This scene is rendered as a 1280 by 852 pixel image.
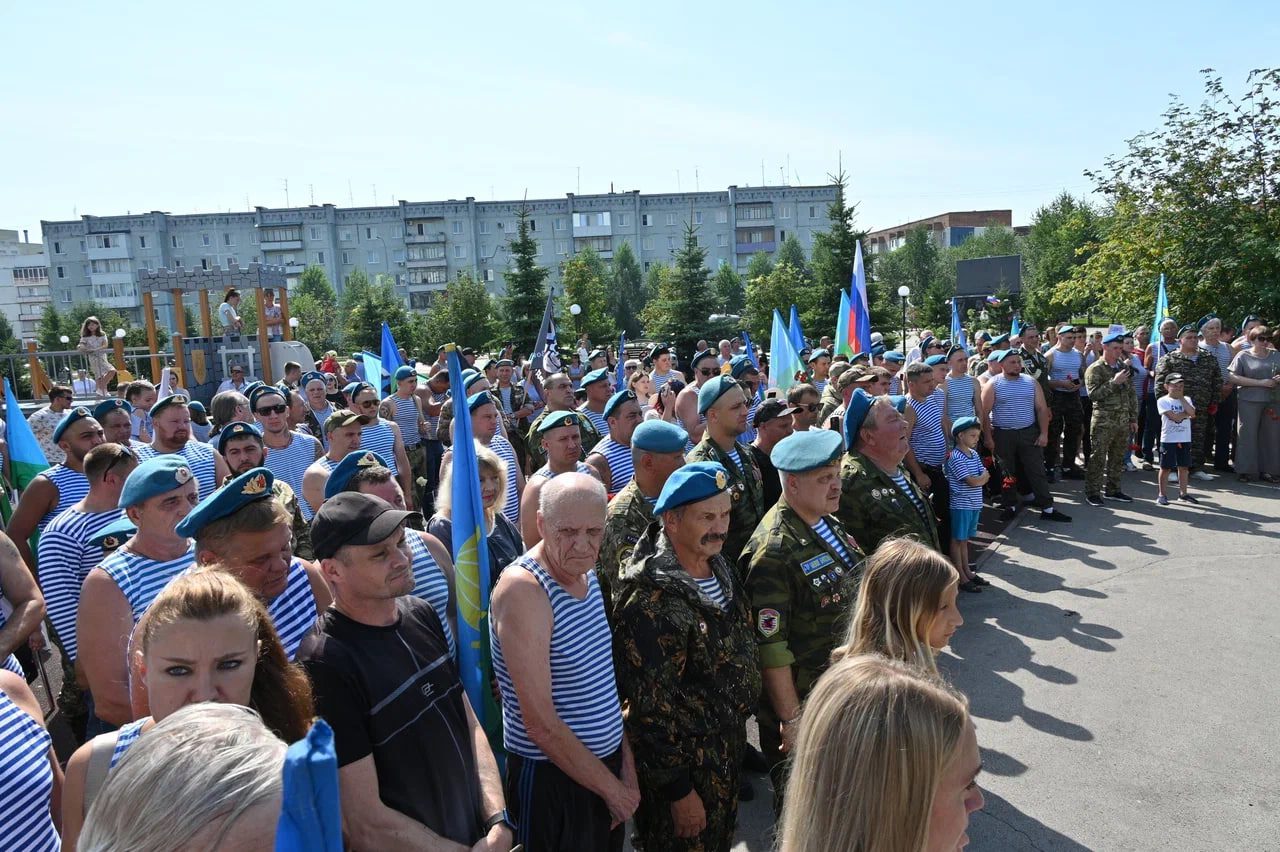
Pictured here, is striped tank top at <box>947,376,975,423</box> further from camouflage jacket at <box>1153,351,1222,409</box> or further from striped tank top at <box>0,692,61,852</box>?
striped tank top at <box>0,692,61,852</box>

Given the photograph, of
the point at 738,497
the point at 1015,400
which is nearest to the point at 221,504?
the point at 738,497

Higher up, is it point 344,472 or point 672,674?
point 344,472

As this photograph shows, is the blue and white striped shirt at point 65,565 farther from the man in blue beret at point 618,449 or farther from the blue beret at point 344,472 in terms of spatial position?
the man in blue beret at point 618,449

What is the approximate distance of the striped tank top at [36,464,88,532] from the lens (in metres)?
5.05

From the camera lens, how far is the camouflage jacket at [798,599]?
3408 mm

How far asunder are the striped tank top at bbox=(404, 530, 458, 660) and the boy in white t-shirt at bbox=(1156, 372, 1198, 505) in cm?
897

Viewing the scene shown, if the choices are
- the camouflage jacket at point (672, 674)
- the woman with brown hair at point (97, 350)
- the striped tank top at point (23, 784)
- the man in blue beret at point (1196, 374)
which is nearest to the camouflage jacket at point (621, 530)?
the camouflage jacket at point (672, 674)

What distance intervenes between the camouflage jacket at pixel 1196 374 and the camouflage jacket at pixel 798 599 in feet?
30.0

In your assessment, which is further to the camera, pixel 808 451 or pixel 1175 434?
pixel 1175 434

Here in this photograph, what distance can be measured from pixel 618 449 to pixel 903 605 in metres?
2.94

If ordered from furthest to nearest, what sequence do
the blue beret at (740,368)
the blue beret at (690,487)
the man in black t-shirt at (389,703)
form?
the blue beret at (740,368)
the blue beret at (690,487)
the man in black t-shirt at (389,703)

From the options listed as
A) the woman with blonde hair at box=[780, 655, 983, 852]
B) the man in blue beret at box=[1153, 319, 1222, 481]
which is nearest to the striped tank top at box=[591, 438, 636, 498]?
the woman with blonde hair at box=[780, 655, 983, 852]

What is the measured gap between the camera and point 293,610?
2.89 metres

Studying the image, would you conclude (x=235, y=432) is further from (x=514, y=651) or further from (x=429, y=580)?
(x=514, y=651)
